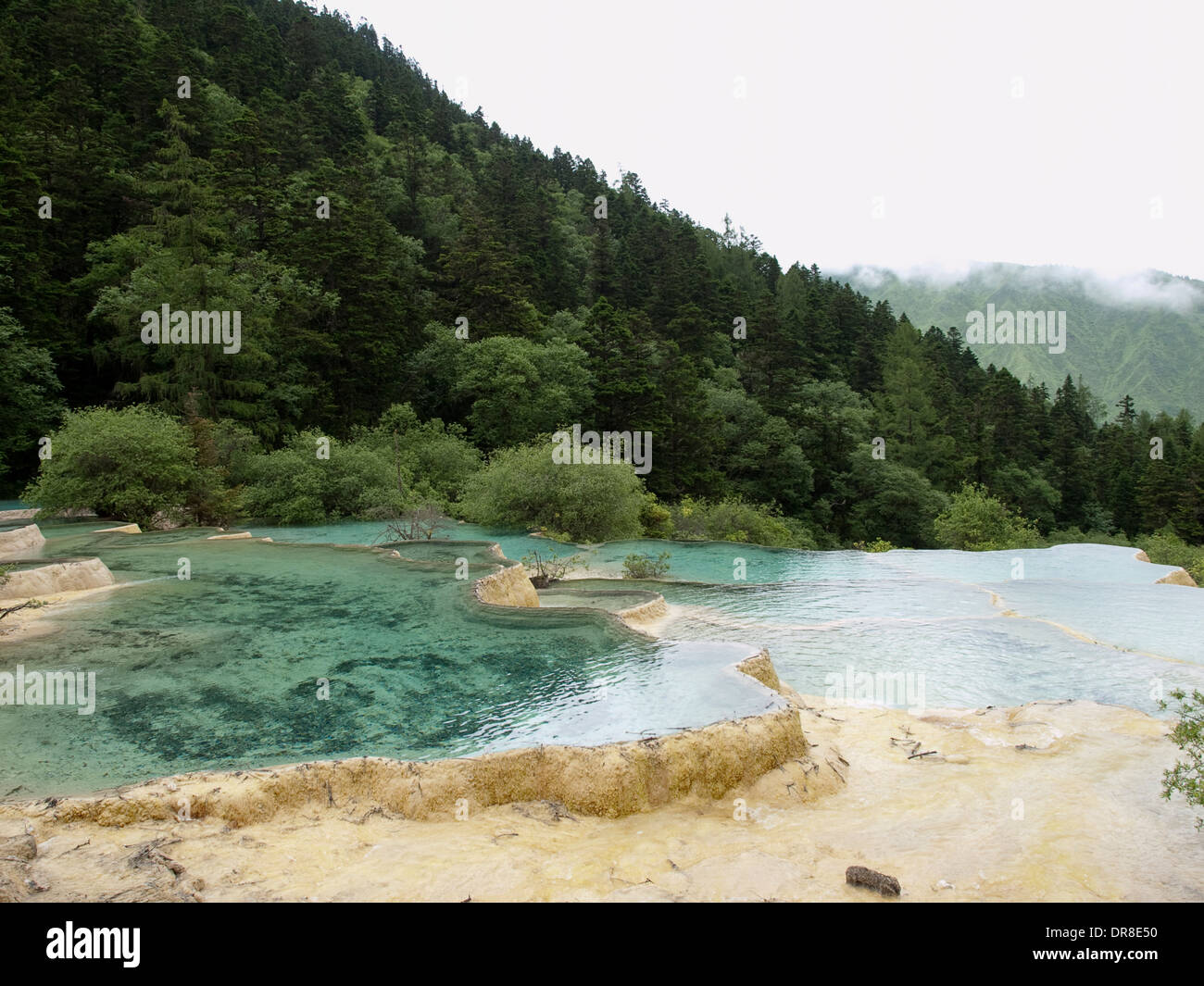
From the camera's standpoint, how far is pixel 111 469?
888 inches

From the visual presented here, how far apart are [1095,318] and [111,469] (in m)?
183

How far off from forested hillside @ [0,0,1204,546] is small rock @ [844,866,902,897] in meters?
20.0

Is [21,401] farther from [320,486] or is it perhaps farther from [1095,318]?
[1095,318]

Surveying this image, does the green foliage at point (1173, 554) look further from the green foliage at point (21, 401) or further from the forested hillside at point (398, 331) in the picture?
the green foliage at point (21, 401)

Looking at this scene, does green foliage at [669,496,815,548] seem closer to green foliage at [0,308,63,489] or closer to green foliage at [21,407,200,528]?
green foliage at [21,407,200,528]

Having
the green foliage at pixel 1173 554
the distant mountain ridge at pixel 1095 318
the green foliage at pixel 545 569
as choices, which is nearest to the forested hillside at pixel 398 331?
the green foliage at pixel 545 569

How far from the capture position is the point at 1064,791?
23.9 feet

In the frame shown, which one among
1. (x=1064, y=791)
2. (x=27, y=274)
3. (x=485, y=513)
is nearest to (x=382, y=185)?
(x=27, y=274)

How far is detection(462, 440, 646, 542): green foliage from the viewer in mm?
24688

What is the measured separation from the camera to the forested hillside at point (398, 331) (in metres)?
31.9

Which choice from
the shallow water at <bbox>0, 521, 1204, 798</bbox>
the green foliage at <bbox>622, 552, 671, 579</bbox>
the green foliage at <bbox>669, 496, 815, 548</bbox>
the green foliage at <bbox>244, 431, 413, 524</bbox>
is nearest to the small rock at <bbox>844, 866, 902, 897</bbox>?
the shallow water at <bbox>0, 521, 1204, 798</bbox>

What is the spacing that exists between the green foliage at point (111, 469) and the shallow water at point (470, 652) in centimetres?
330

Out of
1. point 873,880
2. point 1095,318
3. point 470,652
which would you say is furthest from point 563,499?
point 1095,318
